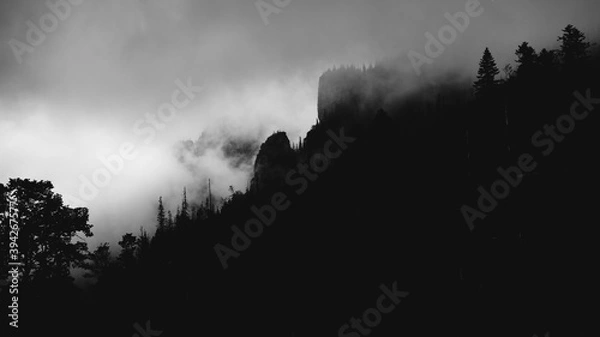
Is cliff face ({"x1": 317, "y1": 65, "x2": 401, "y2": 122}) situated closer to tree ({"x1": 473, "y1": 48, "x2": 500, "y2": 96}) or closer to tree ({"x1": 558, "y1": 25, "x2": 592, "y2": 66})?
tree ({"x1": 473, "y1": 48, "x2": 500, "y2": 96})

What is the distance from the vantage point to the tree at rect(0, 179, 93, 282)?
24188mm

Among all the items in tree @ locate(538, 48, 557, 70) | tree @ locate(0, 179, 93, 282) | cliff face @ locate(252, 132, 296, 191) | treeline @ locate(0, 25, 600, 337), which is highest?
cliff face @ locate(252, 132, 296, 191)

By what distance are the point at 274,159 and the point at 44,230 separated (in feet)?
448

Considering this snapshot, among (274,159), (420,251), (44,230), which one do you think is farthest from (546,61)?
(274,159)

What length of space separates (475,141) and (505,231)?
772 inches

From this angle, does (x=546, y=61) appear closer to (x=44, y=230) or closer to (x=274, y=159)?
(x=44, y=230)

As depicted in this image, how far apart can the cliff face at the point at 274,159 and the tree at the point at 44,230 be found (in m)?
122

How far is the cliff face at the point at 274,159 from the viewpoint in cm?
15400

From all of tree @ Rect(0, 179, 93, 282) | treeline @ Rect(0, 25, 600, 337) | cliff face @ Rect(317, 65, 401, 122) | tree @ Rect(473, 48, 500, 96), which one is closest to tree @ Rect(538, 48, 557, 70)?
treeline @ Rect(0, 25, 600, 337)

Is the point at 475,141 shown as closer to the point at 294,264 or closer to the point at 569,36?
the point at 569,36

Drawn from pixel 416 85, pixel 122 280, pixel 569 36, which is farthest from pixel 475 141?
pixel 416 85

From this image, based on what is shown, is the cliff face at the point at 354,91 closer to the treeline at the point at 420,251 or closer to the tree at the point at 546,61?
the tree at the point at 546,61

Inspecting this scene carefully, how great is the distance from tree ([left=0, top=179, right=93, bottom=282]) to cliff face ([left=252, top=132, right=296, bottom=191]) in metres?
122

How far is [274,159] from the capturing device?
530 ft
